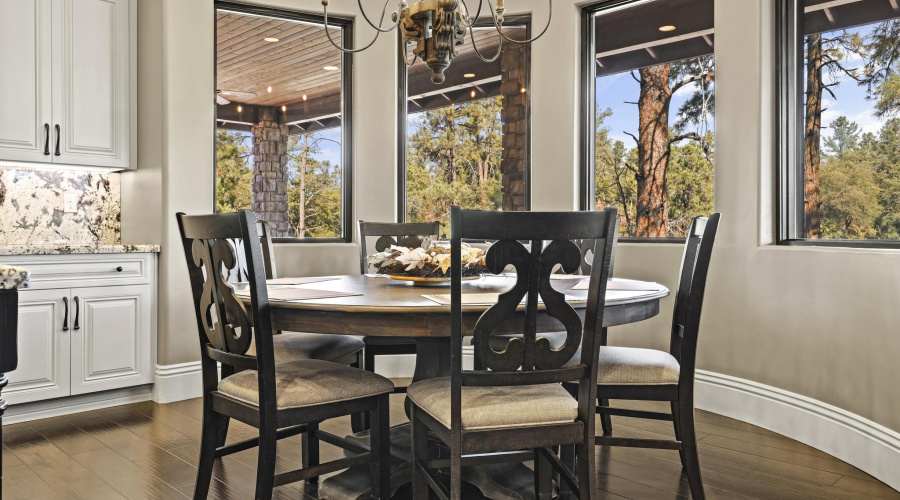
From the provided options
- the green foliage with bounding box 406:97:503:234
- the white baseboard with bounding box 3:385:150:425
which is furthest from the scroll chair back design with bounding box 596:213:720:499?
the white baseboard with bounding box 3:385:150:425

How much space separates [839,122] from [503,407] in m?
2.34

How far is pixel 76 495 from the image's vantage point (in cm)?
238

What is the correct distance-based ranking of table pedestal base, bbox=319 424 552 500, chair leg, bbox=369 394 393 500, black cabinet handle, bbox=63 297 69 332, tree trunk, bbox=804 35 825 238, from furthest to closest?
black cabinet handle, bbox=63 297 69 332 < tree trunk, bbox=804 35 825 238 < table pedestal base, bbox=319 424 552 500 < chair leg, bbox=369 394 393 500

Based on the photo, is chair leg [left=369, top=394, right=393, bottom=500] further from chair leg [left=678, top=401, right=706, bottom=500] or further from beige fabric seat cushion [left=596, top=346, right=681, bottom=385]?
chair leg [left=678, top=401, right=706, bottom=500]

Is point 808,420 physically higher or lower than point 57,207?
lower

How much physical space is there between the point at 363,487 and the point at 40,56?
2925mm

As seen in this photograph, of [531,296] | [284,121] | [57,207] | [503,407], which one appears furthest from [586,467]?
[57,207]

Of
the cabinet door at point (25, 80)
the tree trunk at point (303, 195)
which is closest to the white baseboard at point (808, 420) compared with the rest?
the tree trunk at point (303, 195)

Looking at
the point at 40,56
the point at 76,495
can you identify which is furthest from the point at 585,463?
the point at 40,56

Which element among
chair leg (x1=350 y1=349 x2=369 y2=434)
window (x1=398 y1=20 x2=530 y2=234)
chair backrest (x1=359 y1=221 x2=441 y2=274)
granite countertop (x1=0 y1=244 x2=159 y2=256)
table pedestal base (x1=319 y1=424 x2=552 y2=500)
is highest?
window (x1=398 y1=20 x2=530 y2=234)

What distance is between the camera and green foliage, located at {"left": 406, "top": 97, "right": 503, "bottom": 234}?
4398mm

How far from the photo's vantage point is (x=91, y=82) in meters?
3.69

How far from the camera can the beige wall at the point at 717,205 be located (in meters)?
2.80

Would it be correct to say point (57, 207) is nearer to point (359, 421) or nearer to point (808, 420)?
point (359, 421)
